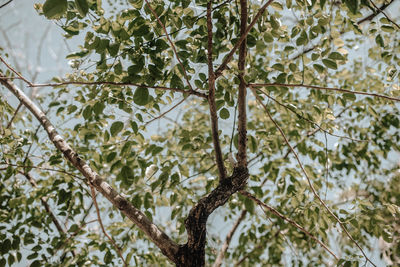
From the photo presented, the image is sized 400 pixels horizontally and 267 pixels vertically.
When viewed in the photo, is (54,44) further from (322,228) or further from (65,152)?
(322,228)

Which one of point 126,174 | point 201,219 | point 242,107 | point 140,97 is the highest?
point 242,107

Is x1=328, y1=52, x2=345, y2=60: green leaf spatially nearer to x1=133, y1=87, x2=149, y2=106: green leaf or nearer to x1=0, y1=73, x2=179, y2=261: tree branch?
x1=133, y1=87, x2=149, y2=106: green leaf

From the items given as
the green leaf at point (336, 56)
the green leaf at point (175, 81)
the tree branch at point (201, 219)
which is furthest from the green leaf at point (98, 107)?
the green leaf at point (336, 56)

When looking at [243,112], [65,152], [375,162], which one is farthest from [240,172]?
[375,162]

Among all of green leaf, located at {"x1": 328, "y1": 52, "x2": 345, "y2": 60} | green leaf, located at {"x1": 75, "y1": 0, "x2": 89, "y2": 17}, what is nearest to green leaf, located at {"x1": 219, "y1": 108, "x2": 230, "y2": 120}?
green leaf, located at {"x1": 328, "y1": 52, "x2": 345, "y2": 60}

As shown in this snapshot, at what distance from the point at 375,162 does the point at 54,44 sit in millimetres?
3411

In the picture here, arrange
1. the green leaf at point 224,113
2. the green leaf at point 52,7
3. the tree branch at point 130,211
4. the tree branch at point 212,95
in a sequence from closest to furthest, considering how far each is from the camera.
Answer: the green leaf at point 52,7 < the tree branch at point 212,95 < the tree branch at point 130,211 < the green leaf at point 224,113

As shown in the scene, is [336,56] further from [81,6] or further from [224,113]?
[81,6]

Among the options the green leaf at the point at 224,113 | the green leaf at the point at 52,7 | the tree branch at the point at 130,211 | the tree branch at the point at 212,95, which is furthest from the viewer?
the green leaf at the point at 224,113

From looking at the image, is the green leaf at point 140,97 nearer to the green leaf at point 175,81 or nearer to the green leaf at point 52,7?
the green leaf at point 175,81

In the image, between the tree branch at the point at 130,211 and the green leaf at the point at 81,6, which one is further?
the tree branch at the point at 130,211

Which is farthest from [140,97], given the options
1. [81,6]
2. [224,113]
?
[81,6]

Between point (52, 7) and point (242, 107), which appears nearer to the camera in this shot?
point (52, 7)

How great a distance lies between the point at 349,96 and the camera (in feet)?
4.36
